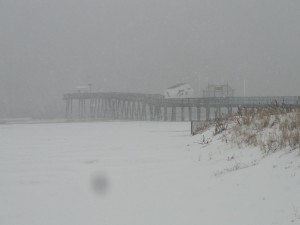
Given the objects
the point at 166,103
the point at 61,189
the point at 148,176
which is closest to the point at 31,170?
the point at 61,189

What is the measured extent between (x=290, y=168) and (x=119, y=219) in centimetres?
280

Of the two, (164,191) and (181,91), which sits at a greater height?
(181,91)

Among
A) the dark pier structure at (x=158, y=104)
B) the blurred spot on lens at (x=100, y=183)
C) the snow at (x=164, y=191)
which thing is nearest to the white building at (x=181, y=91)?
Result: the dark pier structure at (x=158, y=104)

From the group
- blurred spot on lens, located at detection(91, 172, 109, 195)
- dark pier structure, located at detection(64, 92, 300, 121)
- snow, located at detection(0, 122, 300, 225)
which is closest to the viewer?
snow, located at detection(0, 122, 300, 225)

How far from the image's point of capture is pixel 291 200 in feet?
14.9

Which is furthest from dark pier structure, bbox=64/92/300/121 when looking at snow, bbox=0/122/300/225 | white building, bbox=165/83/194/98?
snow, bbox=0/122/300/225

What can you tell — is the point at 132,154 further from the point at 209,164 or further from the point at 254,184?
the point at 254,184

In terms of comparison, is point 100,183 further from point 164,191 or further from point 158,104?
point 158,104

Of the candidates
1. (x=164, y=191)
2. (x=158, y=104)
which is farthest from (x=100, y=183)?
(x=158, y=104)

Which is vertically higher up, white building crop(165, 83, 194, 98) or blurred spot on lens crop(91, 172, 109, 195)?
white building crop(165, 83, 194, 98)

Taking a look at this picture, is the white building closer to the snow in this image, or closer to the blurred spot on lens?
the snow

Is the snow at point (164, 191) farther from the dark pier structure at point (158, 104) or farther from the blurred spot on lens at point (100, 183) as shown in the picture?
the dark pier structure at point (158, 104)

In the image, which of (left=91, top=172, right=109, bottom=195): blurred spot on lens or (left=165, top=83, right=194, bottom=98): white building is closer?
(left=91, top=172, right=109, bottom=195): blurred spot on lens

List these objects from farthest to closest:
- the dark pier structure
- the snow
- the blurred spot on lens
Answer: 1. the dark pier structure
2. the blurred spot on lens
3. the snow
